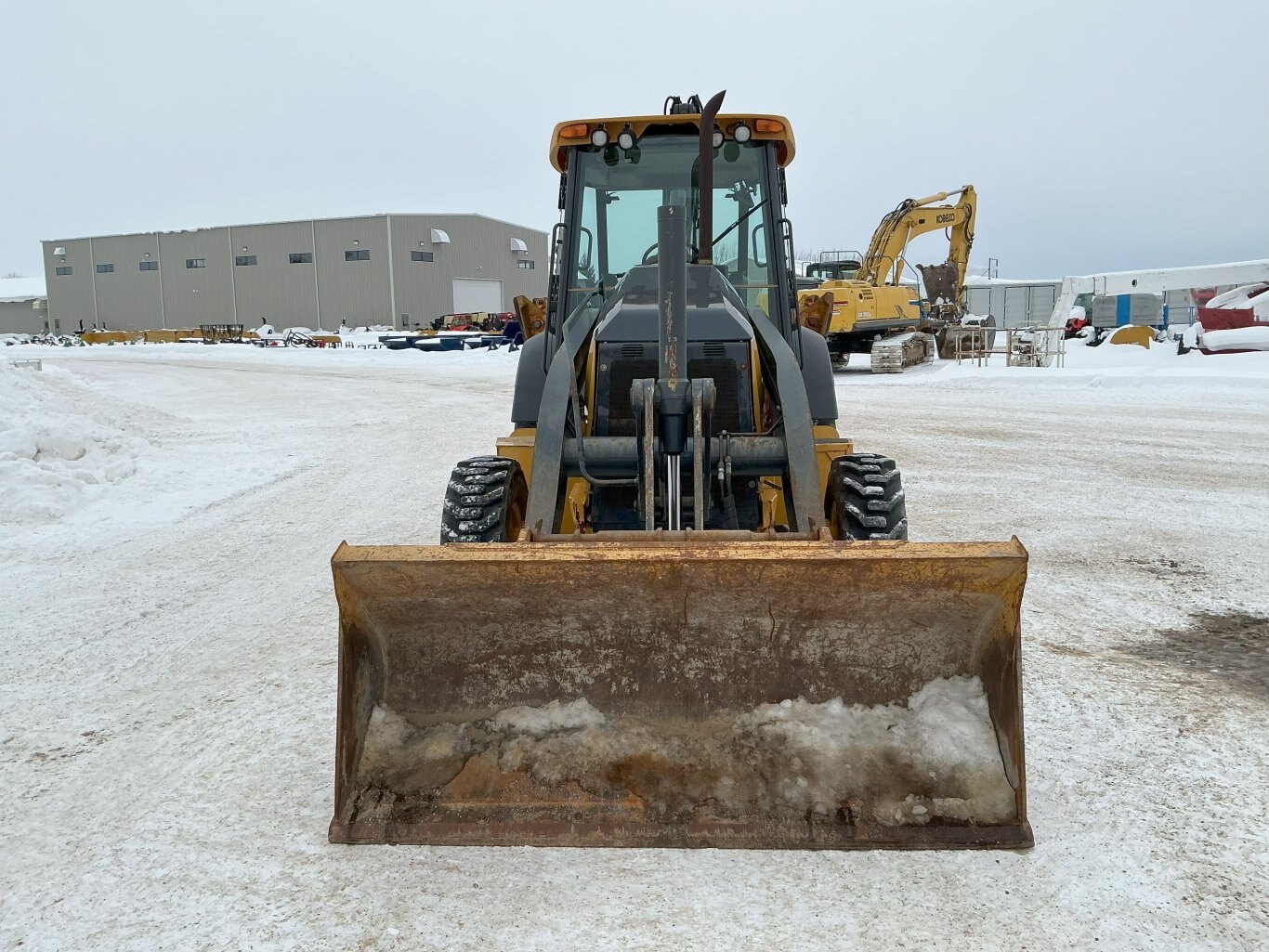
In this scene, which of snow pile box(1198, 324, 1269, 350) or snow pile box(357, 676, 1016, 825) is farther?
snow pile box(1198, 324, 1269, 350)

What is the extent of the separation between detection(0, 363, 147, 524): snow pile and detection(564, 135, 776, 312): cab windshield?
455 centimetres

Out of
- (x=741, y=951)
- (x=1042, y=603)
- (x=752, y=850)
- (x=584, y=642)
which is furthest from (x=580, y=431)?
(x=1042, y=603)

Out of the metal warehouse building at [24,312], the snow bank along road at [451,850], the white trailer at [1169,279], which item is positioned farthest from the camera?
the metal warehouse building at [24,312]

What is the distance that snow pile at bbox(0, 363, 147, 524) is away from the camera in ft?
22.2

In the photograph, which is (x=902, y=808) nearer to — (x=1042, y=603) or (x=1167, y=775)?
(x=1167, y=775)

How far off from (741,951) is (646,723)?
75 cm

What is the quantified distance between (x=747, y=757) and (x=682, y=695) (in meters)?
0.27

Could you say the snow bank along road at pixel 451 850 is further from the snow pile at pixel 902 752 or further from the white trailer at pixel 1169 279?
the white trailer at pixel 1169 279

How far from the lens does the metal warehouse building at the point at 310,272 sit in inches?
2025

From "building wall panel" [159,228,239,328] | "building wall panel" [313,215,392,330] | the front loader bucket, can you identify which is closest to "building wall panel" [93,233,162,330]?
"building wall panel" [159,228,239,328]

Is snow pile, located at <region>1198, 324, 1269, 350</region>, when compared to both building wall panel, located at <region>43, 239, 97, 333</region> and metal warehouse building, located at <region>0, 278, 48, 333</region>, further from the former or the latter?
metal warehouse building, located at <region>0, 278, 48, 333</region>

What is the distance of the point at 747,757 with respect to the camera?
273cm

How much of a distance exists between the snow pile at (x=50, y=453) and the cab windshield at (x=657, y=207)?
4550 mm

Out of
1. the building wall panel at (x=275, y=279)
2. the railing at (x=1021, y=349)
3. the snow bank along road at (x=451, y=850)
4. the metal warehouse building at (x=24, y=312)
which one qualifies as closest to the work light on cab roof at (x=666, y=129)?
Answer: the snow bank along road at (x=451, y=850)
